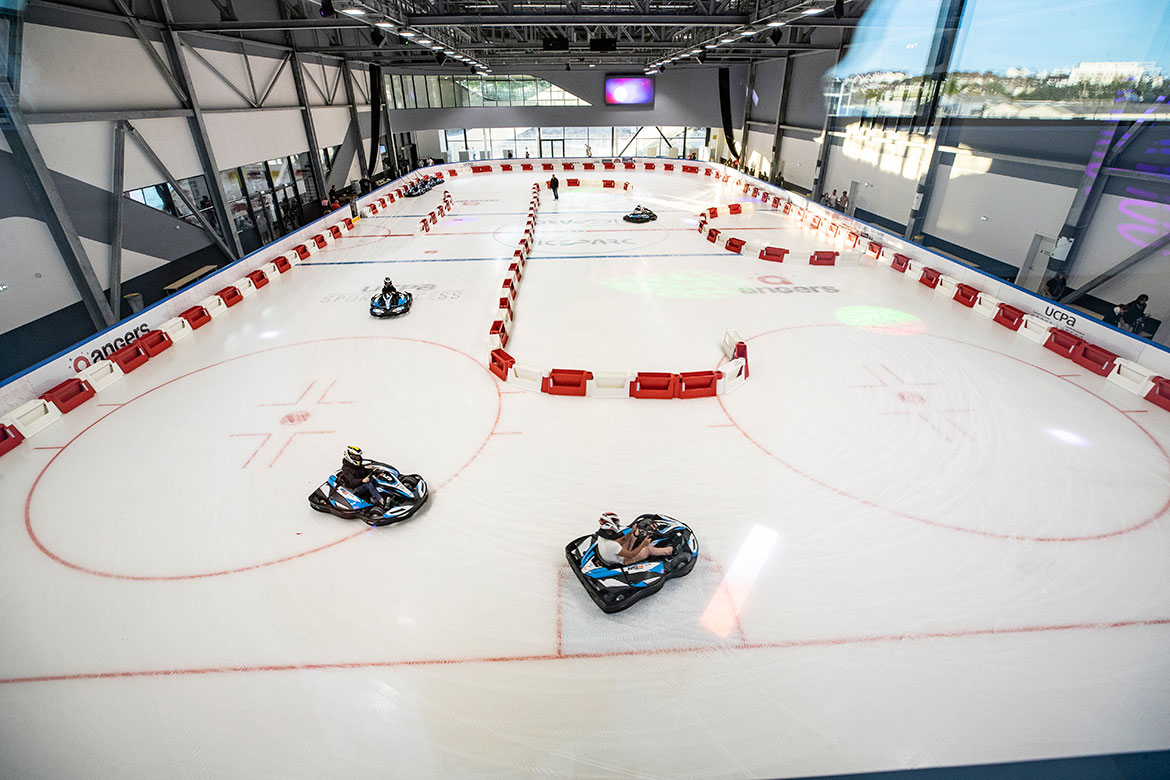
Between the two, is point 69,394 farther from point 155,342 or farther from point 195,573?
point 195,573

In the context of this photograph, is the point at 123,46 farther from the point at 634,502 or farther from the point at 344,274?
the point at 634,502

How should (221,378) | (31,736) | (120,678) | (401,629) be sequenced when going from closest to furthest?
(31,736) < (120,678) < (401,629) < (221,378)

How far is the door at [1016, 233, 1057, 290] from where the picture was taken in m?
13.9

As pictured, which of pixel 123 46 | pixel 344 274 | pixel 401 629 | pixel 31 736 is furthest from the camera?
pixel 344 274

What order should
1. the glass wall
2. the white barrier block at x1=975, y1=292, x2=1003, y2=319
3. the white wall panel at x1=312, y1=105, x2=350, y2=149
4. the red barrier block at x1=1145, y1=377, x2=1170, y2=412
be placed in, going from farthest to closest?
the glass wall, the white wall panel at x1=312, y1=105, x2=350, y2=149, the white barrier block at x1=975, y1=292, x2=1003, y2=319, the red barrier block at x1=1145, y1=377, x2=1170, y2=412

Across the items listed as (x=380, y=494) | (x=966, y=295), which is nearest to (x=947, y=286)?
(x=966, y=295)

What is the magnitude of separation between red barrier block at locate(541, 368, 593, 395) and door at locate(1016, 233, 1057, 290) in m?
13.6

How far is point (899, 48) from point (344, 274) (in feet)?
72.1

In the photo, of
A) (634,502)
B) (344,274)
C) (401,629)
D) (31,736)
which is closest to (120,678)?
(31,736)

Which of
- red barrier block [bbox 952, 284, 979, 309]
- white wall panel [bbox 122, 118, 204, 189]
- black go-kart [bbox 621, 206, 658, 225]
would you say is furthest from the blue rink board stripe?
red barrier block [bbox 952, 284, 979, 309]

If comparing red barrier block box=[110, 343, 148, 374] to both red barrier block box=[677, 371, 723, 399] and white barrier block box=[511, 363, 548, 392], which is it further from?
red barrier block box=[677, 371, 723, 399]

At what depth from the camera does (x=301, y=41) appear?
891 inches

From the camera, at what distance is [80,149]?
12141 millimetres

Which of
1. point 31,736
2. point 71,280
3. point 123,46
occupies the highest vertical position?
point 123,46
